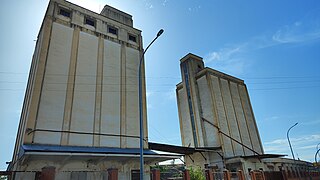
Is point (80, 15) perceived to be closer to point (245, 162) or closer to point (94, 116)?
point (94, 116)

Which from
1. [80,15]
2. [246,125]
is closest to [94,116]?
[80,15]

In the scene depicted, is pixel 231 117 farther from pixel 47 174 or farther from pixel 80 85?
pixel 47 174

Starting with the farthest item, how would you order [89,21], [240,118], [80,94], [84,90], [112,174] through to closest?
[240,118]
[89,21]
[84,90]
[80,94]
[112,174]

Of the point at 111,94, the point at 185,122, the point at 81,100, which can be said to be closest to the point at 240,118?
the point at 185,122

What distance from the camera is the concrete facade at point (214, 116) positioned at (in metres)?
29.7

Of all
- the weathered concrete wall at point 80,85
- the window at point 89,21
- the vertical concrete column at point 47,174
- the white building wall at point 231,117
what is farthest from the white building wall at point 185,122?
the vertical concrete column at point 47,174

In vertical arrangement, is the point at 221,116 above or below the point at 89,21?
below

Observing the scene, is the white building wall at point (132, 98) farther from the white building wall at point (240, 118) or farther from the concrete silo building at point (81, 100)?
the white building wall at point (240, 118)

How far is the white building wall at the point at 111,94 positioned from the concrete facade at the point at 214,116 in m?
16.0

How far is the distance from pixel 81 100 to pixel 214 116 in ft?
63.0

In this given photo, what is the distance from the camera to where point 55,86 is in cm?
Result: 1616

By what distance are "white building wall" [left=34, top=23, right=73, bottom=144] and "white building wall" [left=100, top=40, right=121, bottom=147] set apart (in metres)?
3.10

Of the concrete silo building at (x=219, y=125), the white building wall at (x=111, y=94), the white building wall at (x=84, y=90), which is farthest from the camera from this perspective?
the concrete silo building at (x=219, y=125)

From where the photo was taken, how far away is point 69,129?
51.0ft
